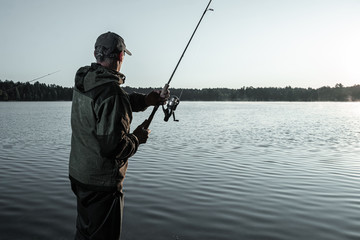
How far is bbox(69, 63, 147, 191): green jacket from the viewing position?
3.12 meters

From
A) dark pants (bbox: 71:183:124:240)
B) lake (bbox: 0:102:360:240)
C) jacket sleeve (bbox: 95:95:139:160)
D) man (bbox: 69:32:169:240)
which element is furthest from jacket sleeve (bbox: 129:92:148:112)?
lake (bbox: 0:102:360:240)

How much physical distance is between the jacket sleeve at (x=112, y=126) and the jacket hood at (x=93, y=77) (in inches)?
A: 7.9

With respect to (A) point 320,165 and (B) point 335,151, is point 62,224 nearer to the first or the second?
(A) point 320,165

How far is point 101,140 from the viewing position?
3162 mm

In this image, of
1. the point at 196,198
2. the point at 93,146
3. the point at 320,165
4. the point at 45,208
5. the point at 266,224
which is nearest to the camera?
the point at 93,146

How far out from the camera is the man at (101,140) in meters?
3.14

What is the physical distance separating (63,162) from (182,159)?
434cm

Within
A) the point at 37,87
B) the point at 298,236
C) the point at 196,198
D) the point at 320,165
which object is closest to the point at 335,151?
the point at 320,165

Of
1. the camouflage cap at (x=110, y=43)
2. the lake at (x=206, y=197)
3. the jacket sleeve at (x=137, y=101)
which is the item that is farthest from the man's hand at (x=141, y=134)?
the lake at (x=206, y=197)

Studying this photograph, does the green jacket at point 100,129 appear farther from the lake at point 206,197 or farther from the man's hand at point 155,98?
the lake at point 206,197

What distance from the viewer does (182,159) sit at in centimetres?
1362

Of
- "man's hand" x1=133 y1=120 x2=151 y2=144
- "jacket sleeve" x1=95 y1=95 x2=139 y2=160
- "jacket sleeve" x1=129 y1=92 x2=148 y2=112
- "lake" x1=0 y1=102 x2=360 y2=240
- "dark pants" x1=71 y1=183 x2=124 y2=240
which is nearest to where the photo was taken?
"jacket sleeve" x1=95 y1=95 x2=139 y2=160

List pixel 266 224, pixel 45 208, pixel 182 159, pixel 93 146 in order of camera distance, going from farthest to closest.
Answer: pixel 182 159, pixel 45 208, pixel 266 224, pixel 93 146

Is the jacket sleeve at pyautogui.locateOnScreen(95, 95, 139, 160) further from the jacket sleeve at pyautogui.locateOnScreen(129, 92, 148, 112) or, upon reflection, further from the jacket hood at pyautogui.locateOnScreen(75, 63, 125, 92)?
the jacket sleeve at pyautogui.locateOnScreen(129, 92, 148, 112)
